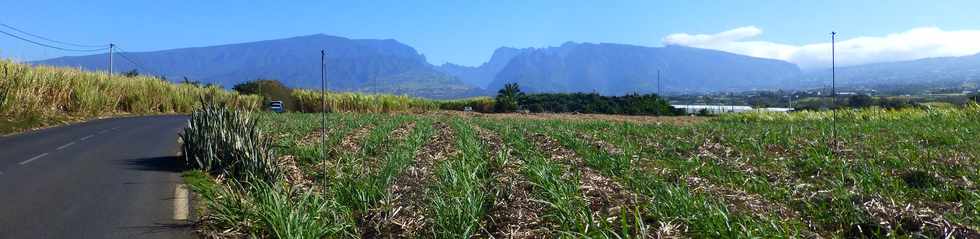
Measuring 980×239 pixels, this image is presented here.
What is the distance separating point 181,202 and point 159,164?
4.44m

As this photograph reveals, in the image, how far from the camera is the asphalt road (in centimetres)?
689

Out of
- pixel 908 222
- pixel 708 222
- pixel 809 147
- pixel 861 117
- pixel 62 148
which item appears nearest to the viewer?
pixel 708 222

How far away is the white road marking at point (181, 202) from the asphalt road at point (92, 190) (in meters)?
0.01

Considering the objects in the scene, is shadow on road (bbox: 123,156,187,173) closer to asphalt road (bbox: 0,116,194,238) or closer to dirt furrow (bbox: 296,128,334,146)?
asphalt road (bbox: 0,116,194,238)

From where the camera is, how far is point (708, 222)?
5.21m

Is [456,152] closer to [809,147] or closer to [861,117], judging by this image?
[809,147]

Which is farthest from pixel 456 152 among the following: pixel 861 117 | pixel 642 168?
pixel 861 117

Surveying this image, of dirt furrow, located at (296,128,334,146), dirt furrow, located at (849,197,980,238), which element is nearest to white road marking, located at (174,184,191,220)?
dirt furrow, located at (296,128,334,146)

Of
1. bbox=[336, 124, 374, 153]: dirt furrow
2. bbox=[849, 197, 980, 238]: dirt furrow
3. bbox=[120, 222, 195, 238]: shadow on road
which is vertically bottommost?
bbox=[120, 222, 195, 238]: shadow on road

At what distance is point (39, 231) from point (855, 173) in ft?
28.3

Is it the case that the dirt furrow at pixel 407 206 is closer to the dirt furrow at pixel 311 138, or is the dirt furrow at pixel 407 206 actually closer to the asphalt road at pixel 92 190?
the asphalt road at pixel 92 190

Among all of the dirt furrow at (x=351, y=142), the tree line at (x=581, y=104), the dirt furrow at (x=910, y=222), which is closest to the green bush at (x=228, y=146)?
the dirt furrow at (x=351, y=142)

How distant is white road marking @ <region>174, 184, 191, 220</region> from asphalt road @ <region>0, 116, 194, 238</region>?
10 millimetres

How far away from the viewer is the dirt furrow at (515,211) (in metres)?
5.60
